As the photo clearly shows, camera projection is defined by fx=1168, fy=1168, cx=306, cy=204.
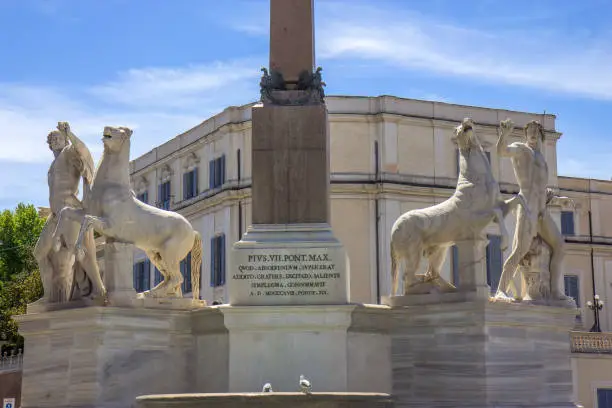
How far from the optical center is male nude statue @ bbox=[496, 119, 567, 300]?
18750 mm

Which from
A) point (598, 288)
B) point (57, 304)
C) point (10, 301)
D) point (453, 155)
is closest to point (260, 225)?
point (57, 304)

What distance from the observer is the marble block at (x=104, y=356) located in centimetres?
1759

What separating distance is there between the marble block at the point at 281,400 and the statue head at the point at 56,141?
6569 mm

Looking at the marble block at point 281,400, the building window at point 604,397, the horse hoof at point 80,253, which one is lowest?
the building window at point 604,397

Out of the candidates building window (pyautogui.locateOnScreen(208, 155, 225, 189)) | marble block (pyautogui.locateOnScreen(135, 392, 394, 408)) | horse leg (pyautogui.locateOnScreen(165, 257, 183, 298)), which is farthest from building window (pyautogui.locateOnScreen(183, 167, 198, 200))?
marble block (pyautogui.locateOnScreen(135, 392, 394, 408))

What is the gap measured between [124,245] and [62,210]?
116 centimetres

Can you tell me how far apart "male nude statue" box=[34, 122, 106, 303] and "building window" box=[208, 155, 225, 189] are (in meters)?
33.2

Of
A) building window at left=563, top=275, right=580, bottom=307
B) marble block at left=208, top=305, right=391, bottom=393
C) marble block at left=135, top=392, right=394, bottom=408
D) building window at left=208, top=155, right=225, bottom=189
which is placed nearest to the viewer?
marble block at left=135, top=392, right=394, bottom=408

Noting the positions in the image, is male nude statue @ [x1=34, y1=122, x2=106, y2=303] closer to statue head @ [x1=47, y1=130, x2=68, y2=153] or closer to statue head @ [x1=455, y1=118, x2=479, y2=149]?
statue head @ [x1=47, y1=130, x2=68, y2=153]

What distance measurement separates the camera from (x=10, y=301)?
55.1 m

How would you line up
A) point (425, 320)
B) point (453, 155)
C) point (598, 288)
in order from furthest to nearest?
point (598, 288) < point (453, 155) < point (425, 320)

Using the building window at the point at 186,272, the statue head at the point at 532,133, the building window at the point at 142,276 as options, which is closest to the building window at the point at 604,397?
the building window at the point at 186,272

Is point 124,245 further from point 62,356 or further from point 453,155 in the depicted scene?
point 453,155

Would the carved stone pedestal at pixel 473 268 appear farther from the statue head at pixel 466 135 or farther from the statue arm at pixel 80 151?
the statue arm at pixel 80 151
